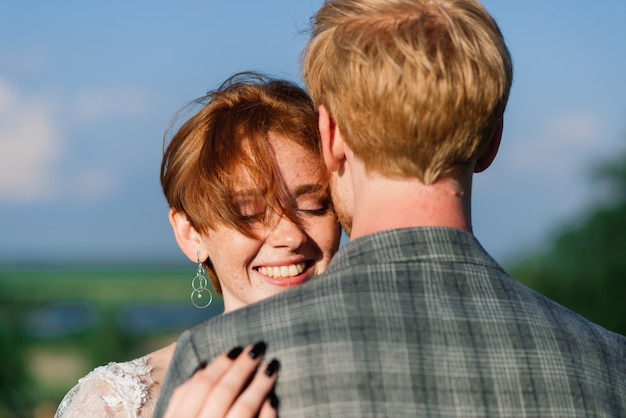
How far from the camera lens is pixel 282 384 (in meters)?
2.22

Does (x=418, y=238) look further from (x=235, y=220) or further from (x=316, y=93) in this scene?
(x=235, y=220)

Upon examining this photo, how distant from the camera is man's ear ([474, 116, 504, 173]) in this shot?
249cm

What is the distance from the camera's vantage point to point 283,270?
3.70 m

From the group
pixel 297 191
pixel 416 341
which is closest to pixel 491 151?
pixel 416 341

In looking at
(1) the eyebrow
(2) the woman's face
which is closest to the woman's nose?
(2) the woman's face

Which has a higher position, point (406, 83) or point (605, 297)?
point (406, 83)

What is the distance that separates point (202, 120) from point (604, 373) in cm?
199

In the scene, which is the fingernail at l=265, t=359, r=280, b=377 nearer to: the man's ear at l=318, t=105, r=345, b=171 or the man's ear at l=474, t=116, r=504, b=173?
the man's ear at l=318, t=105, r=345, b=171

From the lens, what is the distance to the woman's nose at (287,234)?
11.9 ft

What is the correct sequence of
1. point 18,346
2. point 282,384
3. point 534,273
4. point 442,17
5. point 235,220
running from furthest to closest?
point 534,273, point 18,346, point 235,220, point 442,17, point 282,384

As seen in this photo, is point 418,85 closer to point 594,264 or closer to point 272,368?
point 272,368

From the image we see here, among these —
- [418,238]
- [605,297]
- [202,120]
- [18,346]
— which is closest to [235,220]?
[202,120]

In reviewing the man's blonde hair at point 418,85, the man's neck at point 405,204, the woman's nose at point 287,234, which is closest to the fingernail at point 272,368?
the man's neck at point 405,204

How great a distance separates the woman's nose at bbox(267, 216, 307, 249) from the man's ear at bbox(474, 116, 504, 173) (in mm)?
1168
